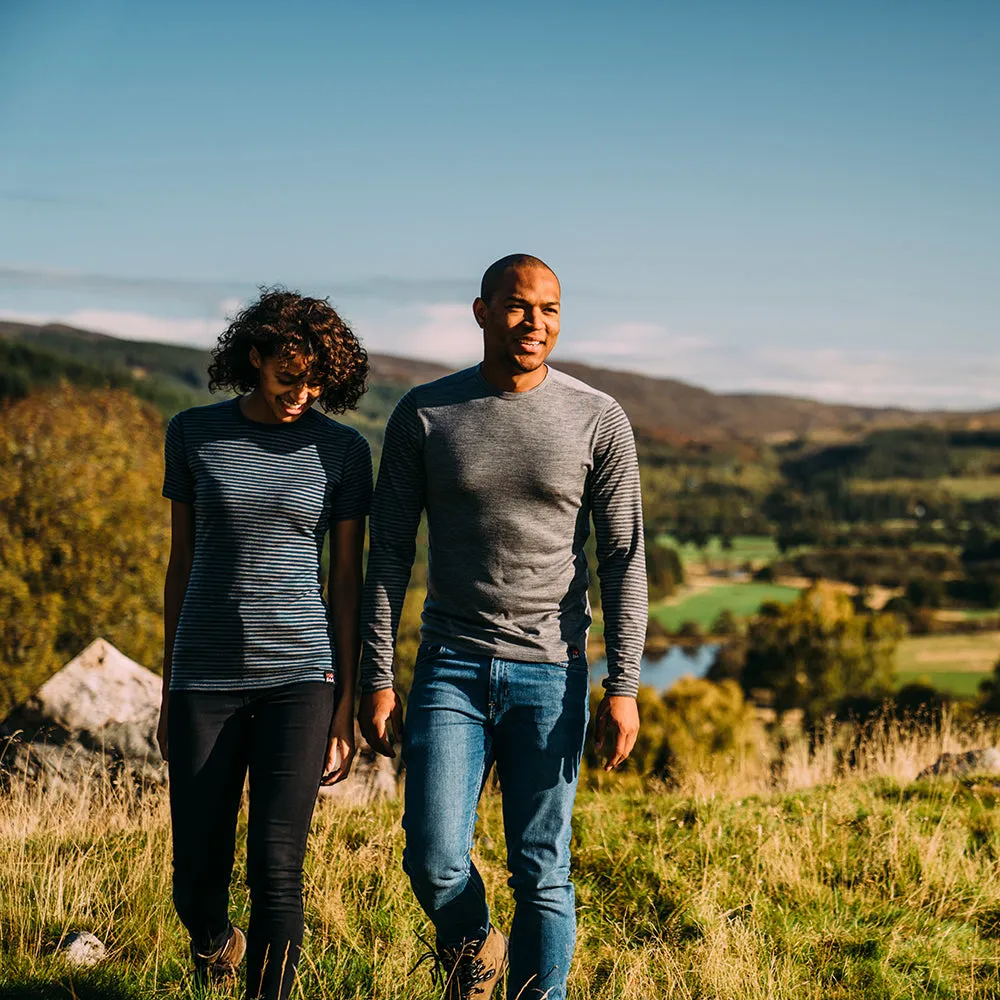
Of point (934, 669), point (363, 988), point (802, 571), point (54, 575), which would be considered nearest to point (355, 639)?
point (363, 988)

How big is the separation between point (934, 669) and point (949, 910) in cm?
7169

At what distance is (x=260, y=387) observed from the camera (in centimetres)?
313

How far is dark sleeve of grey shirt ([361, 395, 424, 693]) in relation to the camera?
119 inches

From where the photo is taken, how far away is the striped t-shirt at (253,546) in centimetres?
293

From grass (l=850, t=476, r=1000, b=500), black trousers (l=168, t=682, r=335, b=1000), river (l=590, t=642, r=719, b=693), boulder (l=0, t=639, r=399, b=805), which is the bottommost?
river (l=590, t=642, r=719, b=693)

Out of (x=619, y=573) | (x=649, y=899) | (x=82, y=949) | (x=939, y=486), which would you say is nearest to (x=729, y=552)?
(x=939, y=486)

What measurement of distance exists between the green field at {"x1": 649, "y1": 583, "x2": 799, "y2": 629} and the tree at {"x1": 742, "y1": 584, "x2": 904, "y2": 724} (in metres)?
45.9

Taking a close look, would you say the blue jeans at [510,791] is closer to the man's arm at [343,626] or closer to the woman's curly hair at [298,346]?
the man's arm at [343,626]

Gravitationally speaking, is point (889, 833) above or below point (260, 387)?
below

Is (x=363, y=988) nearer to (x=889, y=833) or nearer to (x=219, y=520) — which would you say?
(x=219, y=520)

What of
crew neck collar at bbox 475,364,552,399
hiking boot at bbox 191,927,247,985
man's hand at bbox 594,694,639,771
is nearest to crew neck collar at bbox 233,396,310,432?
crew neck collar at bbox 475,364,552,399

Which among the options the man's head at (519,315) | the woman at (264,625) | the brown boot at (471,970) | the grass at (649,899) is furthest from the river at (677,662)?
the man's head at (519,315)

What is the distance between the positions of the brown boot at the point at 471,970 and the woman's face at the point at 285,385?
5.34 feet

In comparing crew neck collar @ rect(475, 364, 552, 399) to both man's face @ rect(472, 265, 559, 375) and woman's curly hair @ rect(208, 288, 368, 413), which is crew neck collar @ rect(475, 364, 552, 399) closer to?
man's face @ rect(472, 265, 559, 375)
